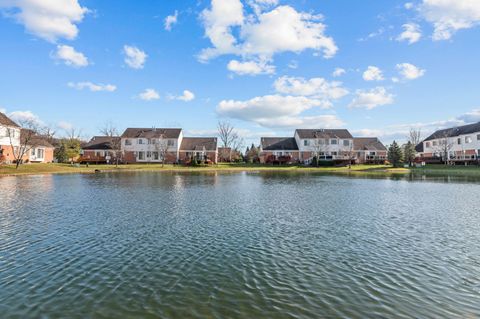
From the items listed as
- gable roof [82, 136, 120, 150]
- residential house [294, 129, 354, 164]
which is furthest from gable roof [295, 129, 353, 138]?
gable roof [82, 136, 120, 150]

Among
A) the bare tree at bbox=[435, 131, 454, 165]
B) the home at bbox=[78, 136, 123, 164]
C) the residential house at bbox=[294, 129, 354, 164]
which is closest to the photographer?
the bare tree at bbox=[435, 131, 454, 165]

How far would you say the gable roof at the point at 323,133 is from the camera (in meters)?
83.5

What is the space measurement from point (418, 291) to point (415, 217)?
10.9 m

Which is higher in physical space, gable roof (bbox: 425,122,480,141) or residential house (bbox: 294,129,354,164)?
gable roof (bbox: 425,122,480,141)

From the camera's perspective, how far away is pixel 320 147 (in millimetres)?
80188

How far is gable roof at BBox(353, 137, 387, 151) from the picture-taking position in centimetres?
8588

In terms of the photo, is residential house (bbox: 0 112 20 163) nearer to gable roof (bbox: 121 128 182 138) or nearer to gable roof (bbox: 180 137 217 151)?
gable roof (bbox: 121 128 182 138)

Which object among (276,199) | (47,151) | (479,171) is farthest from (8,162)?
(479,171)

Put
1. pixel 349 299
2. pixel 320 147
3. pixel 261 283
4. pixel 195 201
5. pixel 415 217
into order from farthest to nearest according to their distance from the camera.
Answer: pixel 320 147 → pixel 195 201 → pixel 415 217 → pixel 261 283 → pixel 349 299

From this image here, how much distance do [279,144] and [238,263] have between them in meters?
78.2

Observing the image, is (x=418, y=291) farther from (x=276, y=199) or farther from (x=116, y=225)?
(x=276, y=199)

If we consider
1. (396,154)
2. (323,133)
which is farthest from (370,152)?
(396,154)

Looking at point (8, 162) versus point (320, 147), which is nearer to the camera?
point (8, 162)

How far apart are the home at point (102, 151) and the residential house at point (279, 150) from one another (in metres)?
40.4
